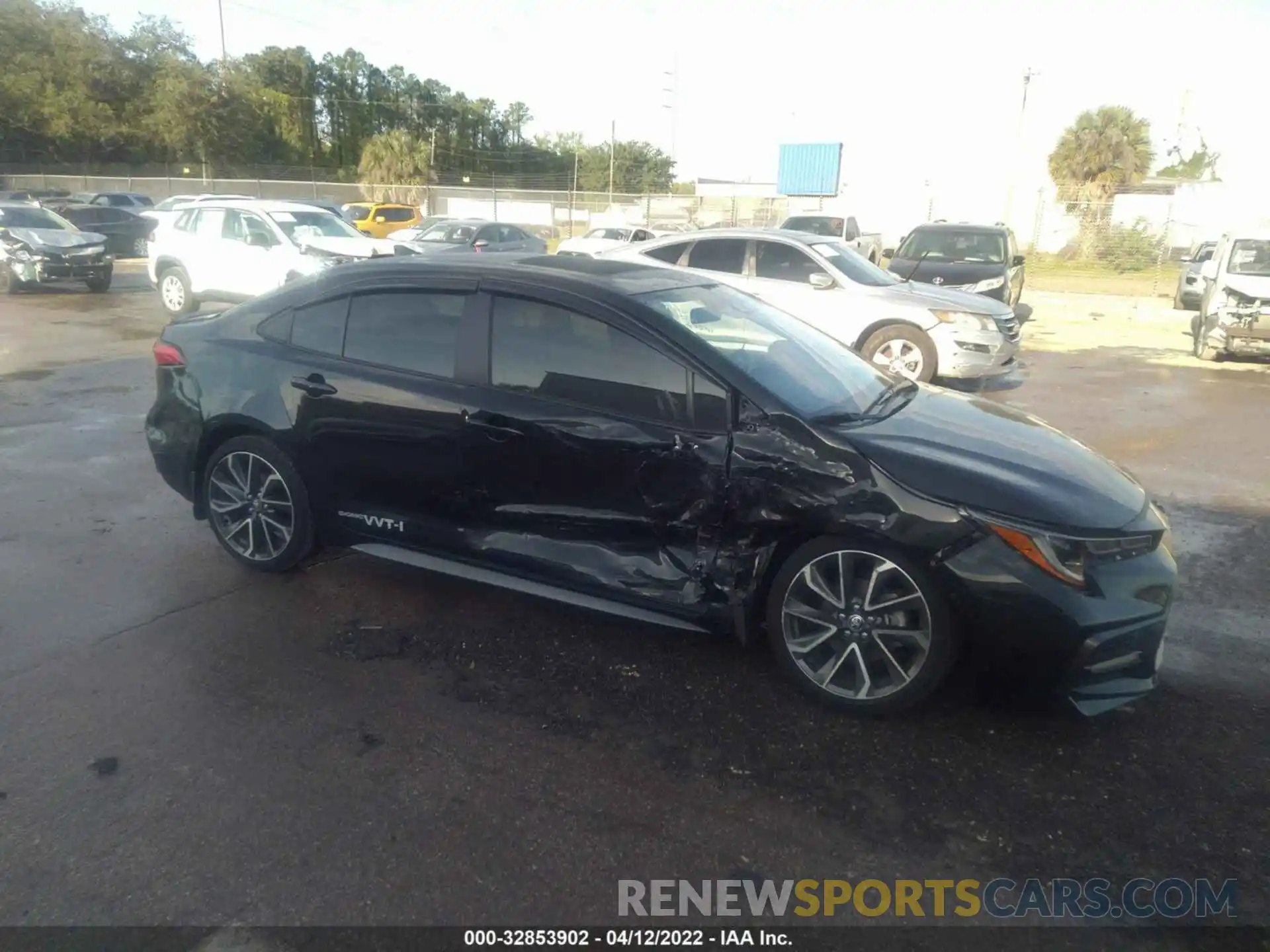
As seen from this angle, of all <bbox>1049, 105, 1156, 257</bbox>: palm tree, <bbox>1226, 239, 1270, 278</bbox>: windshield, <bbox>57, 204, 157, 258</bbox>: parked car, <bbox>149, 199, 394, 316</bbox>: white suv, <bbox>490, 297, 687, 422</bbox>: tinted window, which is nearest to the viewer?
<bbox>490, 297, 687, 422</bbox>: tinted window

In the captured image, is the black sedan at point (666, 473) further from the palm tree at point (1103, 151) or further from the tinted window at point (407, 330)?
the palm tree at point (1103, 151)

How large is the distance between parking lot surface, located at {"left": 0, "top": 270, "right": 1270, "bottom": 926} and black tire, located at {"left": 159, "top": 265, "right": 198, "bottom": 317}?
10785 millimetres

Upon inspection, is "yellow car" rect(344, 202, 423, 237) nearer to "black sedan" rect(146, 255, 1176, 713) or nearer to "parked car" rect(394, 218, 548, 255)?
"parked car" rect(394, 218, 548, 255)

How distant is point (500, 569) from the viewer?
427 cm

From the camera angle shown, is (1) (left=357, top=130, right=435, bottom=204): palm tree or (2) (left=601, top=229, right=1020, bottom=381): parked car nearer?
(2) (left=601, top=229, right=1020, bottom=381): parked car

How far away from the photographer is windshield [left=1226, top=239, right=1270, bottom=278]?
12.5 metres

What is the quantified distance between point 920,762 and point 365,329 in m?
3.15

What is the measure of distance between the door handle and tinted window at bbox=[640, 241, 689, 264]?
6.88m

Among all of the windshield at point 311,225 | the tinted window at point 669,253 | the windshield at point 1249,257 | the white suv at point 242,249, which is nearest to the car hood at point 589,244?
the white suv at point 242,249

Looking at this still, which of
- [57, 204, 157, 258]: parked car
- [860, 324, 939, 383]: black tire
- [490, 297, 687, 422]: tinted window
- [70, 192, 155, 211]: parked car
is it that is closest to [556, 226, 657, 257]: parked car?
[57, 204, 157, 258]: parked car

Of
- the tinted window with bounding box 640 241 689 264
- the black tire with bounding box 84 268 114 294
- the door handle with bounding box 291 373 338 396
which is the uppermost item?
the tinted window with bounding box 640 241 689 264

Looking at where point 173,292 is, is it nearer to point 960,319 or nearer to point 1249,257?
point 960,319

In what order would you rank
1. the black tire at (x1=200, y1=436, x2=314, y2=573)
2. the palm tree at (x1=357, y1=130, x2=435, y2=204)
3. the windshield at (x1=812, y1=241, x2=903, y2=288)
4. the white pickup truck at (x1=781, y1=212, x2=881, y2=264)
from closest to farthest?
the black tire at (x1=200, y1=436, x2=314, y2=573) < the windshield at (x1=812, y1=241, x2=903, y2=288) < the white pickup truck at (x1=781, y1=212, x2=881, y2=264) < the palm tree at (x1=357, y1=130, x2=435, y2=204)

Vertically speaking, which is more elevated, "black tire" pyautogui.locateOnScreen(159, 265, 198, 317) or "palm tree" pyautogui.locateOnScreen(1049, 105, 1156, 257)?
"palm tree" pyautogui.locateOnScreen(1049, 105, 1156, 257)
